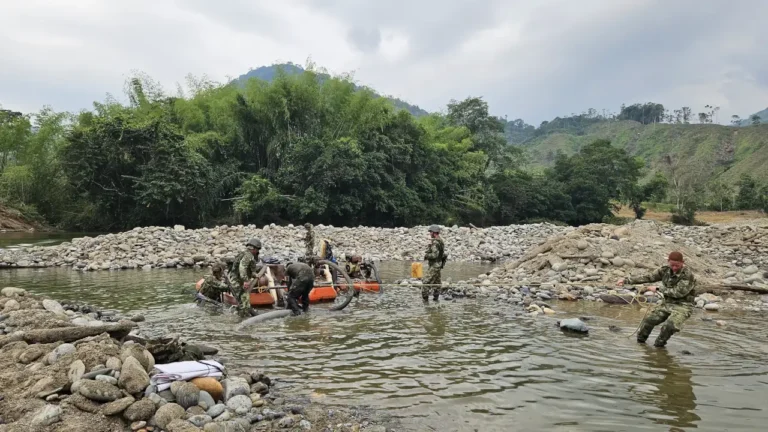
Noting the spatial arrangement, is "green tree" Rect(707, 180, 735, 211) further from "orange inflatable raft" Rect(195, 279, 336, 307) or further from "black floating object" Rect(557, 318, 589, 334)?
"orange inflatable raft" Rect(195, 279, 336, 307)

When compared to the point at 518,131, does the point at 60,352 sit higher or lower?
lower

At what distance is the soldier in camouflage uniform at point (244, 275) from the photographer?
9.91m

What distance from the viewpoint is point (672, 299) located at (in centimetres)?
774

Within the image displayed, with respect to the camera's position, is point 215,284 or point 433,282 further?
point 433,282

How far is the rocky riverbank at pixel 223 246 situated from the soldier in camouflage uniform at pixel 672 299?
1257 cm

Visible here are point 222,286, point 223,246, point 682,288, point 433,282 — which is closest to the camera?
point 682,288

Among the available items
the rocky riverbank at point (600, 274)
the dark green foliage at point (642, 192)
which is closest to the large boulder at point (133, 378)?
the rocky riverbank at point (600, 274)

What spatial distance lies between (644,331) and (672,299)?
0.67m

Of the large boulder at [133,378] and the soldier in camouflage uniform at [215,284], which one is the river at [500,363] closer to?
the soldier in camouflage uniform at [215,284]

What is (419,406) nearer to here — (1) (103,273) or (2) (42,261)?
(1) (103,273)

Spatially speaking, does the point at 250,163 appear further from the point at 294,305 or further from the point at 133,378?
the point at 133,378

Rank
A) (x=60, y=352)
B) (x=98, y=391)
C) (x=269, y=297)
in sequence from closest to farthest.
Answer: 1. (x=98, y=391)
2. (x=60, y=352)
3. (x=269, y=297)

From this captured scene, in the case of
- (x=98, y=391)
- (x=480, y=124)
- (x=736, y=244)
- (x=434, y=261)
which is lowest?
(x=98, y=391)

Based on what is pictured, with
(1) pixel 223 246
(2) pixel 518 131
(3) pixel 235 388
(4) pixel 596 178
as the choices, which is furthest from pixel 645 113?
(3) pixel 235 388
